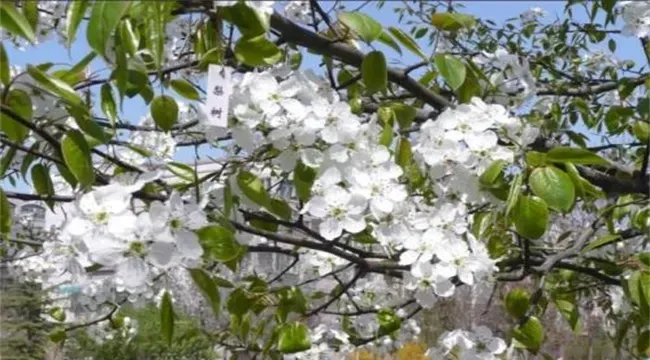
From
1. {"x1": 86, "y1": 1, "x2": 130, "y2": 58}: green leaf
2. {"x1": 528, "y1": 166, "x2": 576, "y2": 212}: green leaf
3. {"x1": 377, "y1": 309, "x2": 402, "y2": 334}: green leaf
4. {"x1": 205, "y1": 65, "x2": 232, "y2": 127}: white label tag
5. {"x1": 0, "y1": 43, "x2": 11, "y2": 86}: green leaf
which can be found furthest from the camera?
{"x1": 377, "y1": 309, "x2": 402, "y2": 334}: green leaf

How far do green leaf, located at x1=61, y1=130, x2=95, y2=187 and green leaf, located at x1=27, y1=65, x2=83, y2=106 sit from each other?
2.4 inches

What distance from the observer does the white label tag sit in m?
1.07

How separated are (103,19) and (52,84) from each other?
193 millimetres

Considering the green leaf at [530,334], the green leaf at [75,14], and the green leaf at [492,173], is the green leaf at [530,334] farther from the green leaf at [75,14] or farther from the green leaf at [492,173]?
Answer: the green leaf at [75,14]

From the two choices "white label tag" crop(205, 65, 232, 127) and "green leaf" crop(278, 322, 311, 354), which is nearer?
"white label tag" crop(205, 65, 232, 127)

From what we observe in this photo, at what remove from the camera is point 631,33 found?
2.01 metres

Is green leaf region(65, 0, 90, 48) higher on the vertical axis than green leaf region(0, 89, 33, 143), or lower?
higher

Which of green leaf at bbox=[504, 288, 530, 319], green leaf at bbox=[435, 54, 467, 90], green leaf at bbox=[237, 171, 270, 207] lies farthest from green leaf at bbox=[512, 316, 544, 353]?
green leaf at bbox=[237, 171, 270, 207]

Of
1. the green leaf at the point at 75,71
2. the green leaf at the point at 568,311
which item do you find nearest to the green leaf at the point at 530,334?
the green leaf at the point at 568,311

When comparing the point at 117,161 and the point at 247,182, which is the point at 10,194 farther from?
the point at 247,182

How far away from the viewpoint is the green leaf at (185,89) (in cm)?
123

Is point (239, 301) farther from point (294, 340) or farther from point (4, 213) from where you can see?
point (4, 213)

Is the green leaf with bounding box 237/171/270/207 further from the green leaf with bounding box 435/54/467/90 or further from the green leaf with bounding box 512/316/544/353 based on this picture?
the green leaf with bounding box 512/316/544/353

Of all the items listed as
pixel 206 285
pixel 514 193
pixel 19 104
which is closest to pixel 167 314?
pixel 206 285
